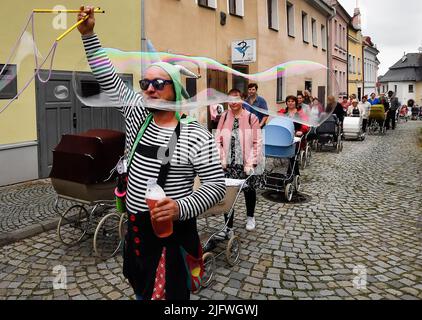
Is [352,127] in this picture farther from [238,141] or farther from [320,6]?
[238,141]

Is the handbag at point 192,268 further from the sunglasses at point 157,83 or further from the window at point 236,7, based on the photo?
the window at point 236,7

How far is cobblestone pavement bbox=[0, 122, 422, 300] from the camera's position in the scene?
12.0 feet

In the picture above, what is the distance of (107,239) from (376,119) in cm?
1756

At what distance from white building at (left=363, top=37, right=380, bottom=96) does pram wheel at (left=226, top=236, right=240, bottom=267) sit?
51300 mm

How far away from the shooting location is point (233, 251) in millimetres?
4414

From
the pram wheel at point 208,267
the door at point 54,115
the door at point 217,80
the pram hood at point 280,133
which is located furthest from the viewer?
the door at point 54,115

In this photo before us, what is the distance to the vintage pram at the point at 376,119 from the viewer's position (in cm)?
1900

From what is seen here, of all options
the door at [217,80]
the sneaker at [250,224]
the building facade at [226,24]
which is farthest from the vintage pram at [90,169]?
the building facade at [226,24]

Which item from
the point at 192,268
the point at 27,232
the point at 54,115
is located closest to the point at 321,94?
the point at 192,268

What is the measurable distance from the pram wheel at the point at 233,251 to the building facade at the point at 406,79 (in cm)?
8202

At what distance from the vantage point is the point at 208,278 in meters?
3.82
